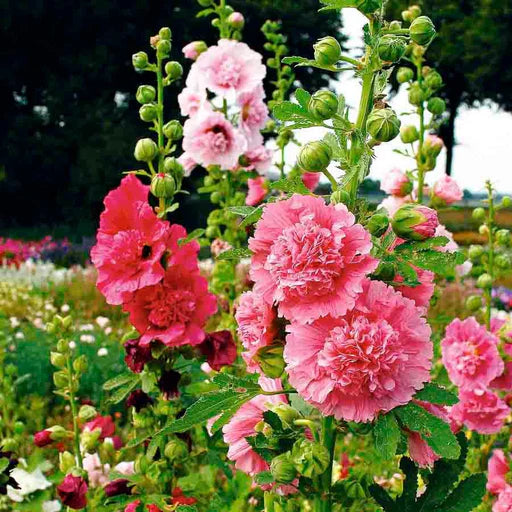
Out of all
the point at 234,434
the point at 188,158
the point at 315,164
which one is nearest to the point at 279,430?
the point at 234,434

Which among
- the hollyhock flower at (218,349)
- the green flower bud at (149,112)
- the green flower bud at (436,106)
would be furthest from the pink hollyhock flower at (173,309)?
the green flower bud at (436,106)

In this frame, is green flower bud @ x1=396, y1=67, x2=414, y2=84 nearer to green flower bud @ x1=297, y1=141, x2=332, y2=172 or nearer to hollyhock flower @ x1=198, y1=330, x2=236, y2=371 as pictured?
hollyhock flower @ x1=198, y1=330, x2=236, y2=371

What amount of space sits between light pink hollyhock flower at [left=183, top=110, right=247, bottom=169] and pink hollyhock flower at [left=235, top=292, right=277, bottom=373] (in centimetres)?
132

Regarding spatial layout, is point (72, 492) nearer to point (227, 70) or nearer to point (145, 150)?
point (145, 150)

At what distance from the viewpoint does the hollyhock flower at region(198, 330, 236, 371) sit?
161 cm

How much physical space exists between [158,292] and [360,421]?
67 centimetres

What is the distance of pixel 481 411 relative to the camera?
Result: 201cm

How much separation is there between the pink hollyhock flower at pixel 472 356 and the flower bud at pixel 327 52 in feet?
3.84

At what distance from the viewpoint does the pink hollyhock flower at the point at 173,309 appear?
1529 millimetres

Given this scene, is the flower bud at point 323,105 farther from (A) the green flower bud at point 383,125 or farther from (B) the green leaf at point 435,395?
(B) the green leaf at point 435,395

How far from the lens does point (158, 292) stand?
5.07 feet

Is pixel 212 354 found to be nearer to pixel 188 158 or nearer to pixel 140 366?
pixel 140 366

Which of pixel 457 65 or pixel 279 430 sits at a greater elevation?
pixel 279 430

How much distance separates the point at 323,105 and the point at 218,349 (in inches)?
29.7
